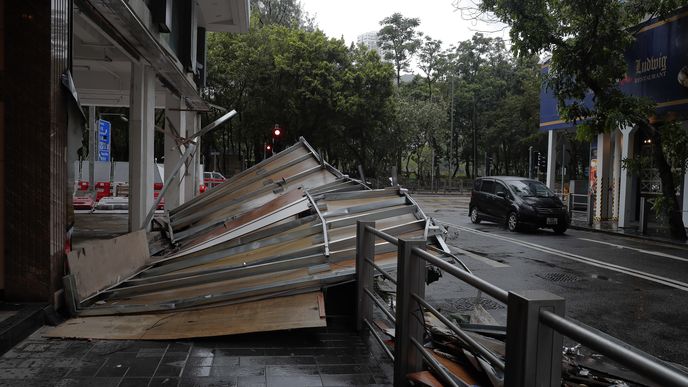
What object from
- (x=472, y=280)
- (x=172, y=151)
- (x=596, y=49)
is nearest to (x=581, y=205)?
(x=596, y=49)

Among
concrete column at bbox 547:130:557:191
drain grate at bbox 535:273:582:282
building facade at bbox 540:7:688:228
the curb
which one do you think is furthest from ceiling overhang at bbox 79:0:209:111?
concrete column at bbox 547:130:557:191

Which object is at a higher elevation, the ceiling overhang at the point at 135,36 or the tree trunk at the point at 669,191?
the ceiling overhang at the point at 135,36

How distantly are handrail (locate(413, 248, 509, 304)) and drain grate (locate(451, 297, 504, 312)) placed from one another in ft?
11.0

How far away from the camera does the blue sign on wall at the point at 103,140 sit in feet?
68.4

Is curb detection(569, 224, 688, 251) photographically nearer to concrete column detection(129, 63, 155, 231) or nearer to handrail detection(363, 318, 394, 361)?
handrail detection(363, 318, 394, 361)

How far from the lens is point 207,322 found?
4559mm

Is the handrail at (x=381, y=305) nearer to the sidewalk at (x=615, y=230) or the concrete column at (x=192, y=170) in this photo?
the concrete column at (x=192, y=170)

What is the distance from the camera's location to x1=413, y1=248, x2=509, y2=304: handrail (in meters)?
2.31

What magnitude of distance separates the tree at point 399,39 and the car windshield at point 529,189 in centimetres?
3401

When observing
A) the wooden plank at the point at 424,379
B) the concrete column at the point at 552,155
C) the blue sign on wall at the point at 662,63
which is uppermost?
the blue sign on wall at the point at 662,63

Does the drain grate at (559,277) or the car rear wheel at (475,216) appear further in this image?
the car rear wheel at (475,216)

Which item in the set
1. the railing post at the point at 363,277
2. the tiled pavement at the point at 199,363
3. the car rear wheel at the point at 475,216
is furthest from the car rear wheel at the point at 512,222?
the tiled pavement at the point at 199,363

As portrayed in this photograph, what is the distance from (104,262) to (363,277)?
2.64 meters

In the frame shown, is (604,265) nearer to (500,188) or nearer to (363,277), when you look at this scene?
(363,277)
